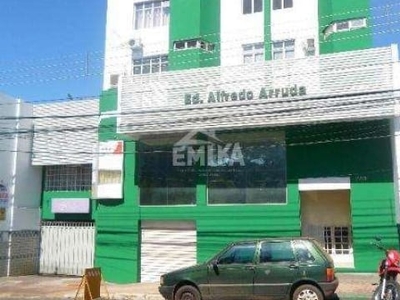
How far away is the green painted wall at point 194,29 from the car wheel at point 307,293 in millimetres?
11666

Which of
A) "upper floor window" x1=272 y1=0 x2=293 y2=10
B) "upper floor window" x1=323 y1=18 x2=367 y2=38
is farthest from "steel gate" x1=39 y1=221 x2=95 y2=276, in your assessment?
"upper floor window" x1=323 y1=18 x2=367 y2=38

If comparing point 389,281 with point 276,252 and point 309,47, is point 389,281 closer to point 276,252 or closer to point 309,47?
point 276,252

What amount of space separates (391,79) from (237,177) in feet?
20.3

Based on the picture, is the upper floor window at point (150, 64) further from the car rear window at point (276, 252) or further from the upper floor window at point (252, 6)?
the car rear window at point (276, 252)

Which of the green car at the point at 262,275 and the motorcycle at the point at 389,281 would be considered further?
the green car at the point at 262,275

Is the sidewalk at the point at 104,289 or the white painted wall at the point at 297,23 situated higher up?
the white painted wall at the point at 297,23

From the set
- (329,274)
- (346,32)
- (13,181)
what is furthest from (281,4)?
(13,181)

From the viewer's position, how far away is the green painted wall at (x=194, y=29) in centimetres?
2114

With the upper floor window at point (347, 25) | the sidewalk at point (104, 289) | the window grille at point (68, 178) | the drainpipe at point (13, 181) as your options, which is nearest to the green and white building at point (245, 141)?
the upper floor window at point (347, 25)

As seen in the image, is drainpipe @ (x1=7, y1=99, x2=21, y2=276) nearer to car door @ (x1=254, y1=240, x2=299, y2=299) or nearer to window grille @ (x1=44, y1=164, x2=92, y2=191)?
window grille @ (x1=44, y1=164, x2=92, y2=191)

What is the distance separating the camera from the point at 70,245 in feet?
72.5

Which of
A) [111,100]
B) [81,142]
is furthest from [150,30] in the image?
[81,142]

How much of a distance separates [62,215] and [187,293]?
39.6 feet

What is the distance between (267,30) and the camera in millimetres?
21250
